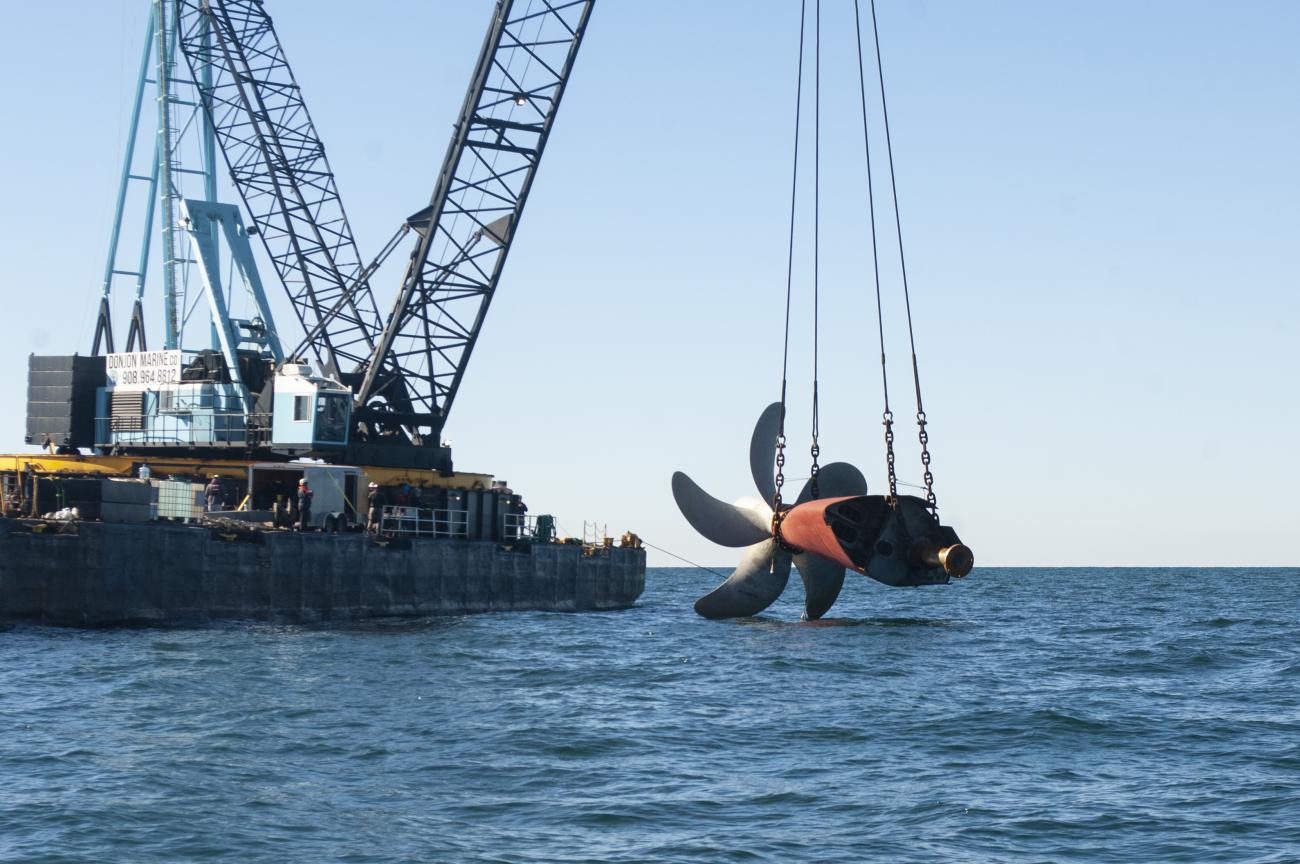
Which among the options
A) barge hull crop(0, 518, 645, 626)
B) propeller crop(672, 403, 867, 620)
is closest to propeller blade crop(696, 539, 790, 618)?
propeller crop(672, 403, 867, 620)

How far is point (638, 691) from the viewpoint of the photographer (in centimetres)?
3312

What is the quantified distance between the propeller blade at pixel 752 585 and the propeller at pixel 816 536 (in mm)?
30

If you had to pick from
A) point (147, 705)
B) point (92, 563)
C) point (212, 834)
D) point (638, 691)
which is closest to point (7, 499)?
point (92, 563)

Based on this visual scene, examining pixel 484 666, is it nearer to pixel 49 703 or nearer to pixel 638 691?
pixel 638 691

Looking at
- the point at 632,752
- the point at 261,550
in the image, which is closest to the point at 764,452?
the point at 261,550

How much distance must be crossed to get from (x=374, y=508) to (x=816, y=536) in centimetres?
2408

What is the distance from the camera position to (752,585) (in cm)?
4481

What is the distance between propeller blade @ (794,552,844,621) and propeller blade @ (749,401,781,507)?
234cm

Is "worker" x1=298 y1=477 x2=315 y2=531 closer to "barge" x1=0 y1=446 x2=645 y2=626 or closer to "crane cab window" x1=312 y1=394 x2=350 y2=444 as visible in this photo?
"barge" x1=0 y1=446 x2=645 y2=626

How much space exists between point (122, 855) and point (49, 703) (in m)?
11.7

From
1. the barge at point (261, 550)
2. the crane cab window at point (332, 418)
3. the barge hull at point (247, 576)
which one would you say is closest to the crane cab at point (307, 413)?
the crane cab window at point (332, 418)

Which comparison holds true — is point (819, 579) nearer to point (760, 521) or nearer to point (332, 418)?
point (760, 521)

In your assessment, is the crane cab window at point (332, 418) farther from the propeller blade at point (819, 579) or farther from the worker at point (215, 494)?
the propeller blade at point (819, 579)

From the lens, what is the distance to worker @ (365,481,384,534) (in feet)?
184
